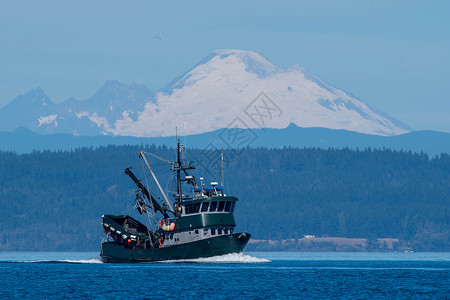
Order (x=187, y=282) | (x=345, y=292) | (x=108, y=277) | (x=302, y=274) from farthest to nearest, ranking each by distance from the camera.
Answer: (x=302, y=274) → (x=108, y=277) → (x=187, y=282) → (x=345, y=292)

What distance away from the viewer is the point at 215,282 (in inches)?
5477

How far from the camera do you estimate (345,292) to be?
129m

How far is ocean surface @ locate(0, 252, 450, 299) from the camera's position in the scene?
125125 millimetres

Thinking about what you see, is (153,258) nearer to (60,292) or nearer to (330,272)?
(330,272)

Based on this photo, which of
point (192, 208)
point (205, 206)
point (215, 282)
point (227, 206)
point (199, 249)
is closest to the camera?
point (215, 282)

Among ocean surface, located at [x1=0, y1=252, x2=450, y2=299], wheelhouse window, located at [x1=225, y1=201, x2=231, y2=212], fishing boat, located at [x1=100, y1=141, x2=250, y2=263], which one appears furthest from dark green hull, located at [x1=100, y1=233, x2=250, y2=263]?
wheelhouse window, located at [x1=225, y1=201, x2=231, y2=212]

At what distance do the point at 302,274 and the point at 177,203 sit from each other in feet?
71.3

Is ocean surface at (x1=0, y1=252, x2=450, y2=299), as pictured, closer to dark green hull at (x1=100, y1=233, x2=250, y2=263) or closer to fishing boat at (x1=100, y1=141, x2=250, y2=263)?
dark green hull at (x1=100, y1=233, x2=250, y2=263)

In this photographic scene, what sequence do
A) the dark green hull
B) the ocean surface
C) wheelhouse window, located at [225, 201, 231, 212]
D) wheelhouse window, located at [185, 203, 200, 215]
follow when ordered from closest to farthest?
the ocean surface, wheelhouse window, located at [185, 203, 200, 215], the dark green hull, wheelhouse window, located at [225, 201, 231, 212]

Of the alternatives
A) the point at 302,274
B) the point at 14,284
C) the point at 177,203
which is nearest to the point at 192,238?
the point at 177,203

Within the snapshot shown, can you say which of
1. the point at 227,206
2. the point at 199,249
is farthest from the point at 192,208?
the point at 199,249

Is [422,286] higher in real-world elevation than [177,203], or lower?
lower

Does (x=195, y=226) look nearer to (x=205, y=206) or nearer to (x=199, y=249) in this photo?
(x=205, y=206)

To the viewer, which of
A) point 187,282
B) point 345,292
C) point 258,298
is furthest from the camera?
point 187,282
